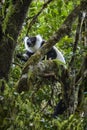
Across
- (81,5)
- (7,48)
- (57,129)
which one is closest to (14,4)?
(7,48)

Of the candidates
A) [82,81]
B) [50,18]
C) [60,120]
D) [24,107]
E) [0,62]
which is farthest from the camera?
[50,18]

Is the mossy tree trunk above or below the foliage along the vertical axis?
above

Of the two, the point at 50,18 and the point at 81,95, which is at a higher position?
the point at 50,18

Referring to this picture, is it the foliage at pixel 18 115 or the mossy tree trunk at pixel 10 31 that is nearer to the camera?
the foliage at pixel 18 115

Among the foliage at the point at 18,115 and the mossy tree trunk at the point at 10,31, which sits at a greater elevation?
the mossy tree trunk at the point at 10,31

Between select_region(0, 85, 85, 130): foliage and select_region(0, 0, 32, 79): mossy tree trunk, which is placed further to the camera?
select_region(0, 0, 32, 79): mossy tree trunk

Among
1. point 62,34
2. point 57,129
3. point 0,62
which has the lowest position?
point 57,129

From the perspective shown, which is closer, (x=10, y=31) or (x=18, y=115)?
(x=18, y=115)

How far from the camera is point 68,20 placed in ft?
8.79

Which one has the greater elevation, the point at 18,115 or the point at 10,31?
the point at 10,31

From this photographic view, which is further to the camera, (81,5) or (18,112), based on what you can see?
(81,5)

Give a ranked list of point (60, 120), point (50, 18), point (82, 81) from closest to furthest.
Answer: point (60, 120), point (82, 81), point (50, 18)

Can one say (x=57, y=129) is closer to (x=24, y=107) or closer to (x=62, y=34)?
(x=24, y=107)

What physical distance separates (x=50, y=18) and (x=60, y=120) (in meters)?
2.01
